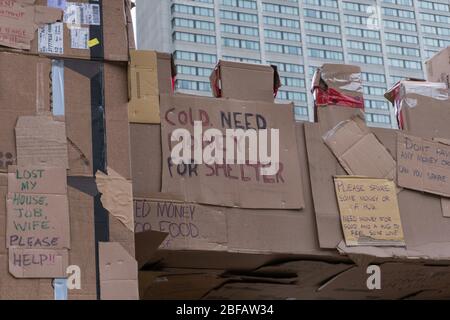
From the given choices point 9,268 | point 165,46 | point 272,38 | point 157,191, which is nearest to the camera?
point 9,268

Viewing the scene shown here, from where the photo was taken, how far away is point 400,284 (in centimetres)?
488

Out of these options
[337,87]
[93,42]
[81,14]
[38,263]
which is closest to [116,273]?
[38,263]

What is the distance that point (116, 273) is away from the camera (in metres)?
3.28

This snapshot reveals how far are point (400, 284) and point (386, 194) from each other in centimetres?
75

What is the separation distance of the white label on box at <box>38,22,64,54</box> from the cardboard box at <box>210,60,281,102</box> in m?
1.10

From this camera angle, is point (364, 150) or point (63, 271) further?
point (364, 150)

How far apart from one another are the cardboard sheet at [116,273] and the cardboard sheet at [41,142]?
0.40 metres

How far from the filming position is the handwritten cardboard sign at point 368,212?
14.1 ft

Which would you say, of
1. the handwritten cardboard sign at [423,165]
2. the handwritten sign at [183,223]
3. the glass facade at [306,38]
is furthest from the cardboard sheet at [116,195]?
the glass facade at [306,38]

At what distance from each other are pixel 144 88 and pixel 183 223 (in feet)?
2.45

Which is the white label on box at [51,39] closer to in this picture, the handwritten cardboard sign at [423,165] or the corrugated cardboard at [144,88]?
the corrugated cardboard at [144,88]

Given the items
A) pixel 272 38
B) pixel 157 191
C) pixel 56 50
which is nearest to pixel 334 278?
pixel 157 191

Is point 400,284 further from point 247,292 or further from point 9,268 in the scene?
point 9,268

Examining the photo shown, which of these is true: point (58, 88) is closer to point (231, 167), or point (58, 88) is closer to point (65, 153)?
point (65, 153)
